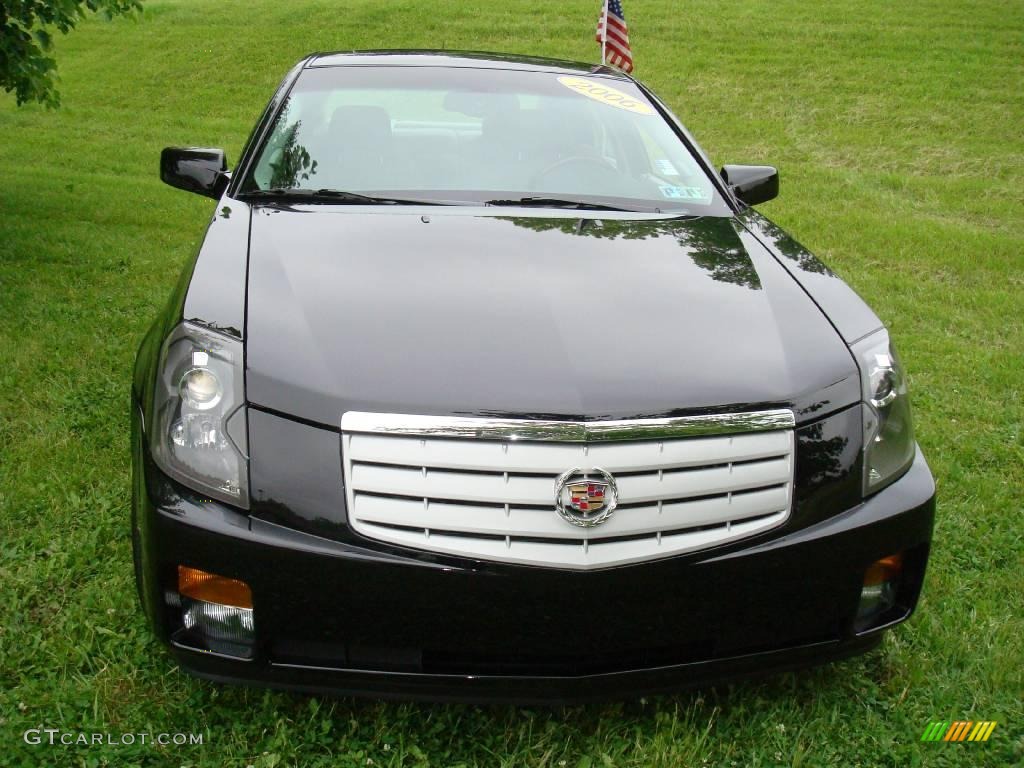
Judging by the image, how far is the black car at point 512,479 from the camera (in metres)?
1.86

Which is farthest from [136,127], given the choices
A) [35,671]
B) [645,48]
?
[35,671]

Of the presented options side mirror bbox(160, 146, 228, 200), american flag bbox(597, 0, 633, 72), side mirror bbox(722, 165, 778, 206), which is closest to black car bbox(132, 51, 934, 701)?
side mirror bbox(160, 146, 228, 200)

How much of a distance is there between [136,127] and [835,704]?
14212 millimetres

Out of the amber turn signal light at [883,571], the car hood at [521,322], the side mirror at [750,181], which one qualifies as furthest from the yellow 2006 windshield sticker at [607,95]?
the amber turn signal light at [883,571]

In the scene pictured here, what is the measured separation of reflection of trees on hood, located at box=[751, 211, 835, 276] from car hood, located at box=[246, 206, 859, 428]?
0.29ft

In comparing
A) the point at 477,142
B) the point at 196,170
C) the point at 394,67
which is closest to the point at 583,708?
the point at 477,142

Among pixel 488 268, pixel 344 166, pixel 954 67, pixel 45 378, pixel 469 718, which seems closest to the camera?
pixel 469 718

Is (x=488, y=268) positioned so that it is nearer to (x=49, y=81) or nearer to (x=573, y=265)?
(x=573, y=265)

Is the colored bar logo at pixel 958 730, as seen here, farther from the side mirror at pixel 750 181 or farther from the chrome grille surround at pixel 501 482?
the side mirror at pixel 750 181

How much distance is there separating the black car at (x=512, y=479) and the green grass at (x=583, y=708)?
0.26 m

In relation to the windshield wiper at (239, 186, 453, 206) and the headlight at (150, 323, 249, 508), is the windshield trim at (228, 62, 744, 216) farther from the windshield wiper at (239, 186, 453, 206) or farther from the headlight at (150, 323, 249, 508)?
the headlight at (150, 323, 249, 508)

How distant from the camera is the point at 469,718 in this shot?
88.6 inches

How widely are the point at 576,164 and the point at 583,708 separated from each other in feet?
5.90

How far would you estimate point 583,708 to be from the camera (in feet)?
7.55
